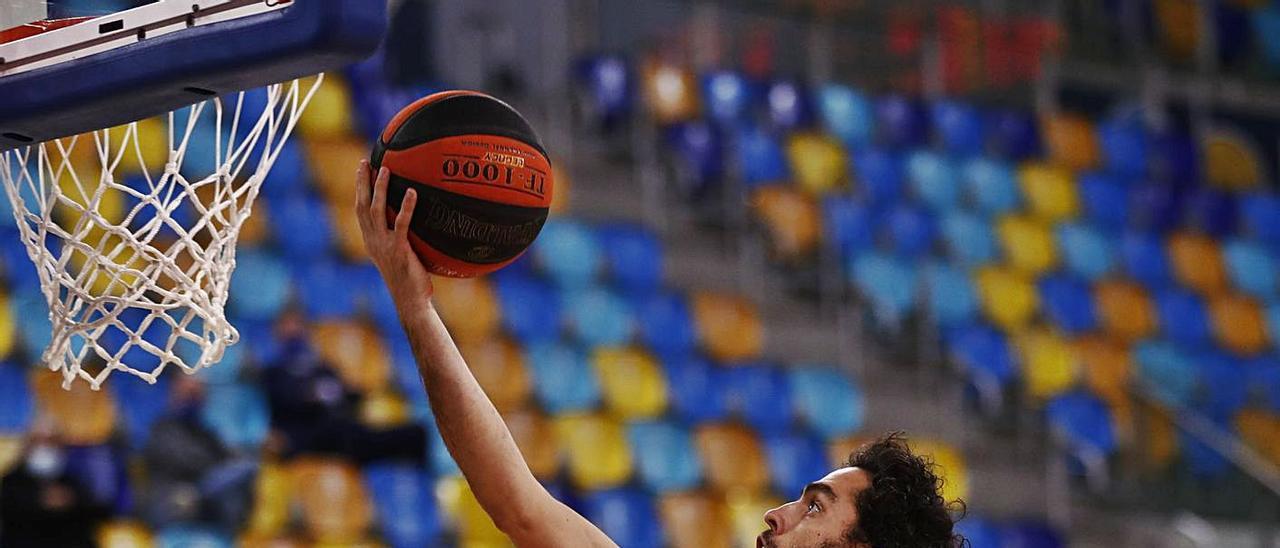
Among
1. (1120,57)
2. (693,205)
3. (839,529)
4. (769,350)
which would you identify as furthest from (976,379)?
(839,529)

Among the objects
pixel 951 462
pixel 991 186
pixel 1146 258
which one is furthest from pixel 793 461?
pixel 1146 258

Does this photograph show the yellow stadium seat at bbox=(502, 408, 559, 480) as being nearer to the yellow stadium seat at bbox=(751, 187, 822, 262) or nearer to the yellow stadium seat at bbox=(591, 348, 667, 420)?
the yellow stadium seat at bbox=(591, 348, 667, 420)

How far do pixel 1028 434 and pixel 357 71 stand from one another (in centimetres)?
361

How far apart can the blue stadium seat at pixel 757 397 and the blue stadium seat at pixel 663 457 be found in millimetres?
360

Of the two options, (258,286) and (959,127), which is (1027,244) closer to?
(959,127)

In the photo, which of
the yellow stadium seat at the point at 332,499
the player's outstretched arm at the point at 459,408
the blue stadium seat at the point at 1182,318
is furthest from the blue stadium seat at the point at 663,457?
the player's outstretched arm at the point at 459,408

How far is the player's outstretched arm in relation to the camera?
2273 millimetres

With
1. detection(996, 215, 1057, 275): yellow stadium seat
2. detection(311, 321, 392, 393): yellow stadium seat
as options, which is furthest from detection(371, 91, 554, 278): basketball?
detection(996, 215, 1057, 275): yellow stadium seat

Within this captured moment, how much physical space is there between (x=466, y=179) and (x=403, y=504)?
4.35m

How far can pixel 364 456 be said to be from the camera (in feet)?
21.7

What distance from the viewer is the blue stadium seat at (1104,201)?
9922 millimetres

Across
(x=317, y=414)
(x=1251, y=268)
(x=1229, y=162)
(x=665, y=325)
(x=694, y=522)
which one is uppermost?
(x=1229, y=162)

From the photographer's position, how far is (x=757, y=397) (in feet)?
26.1

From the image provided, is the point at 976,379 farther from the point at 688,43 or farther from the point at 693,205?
the point at 688,43
